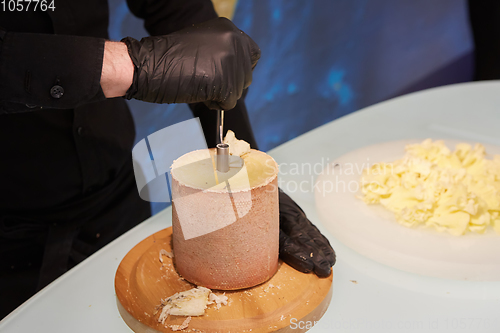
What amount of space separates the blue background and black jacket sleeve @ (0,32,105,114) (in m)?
2.28

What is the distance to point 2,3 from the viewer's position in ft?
3.56

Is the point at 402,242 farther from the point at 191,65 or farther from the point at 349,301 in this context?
the point at 191,65

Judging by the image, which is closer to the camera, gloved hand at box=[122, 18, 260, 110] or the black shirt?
gloved hand at box=[122, 18, 260, 110]

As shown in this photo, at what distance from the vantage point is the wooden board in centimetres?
73

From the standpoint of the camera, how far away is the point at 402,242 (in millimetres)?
958

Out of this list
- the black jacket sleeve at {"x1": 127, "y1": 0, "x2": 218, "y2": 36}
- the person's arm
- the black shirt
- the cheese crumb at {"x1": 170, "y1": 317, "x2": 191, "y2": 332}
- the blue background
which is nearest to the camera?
the cheese crumb at {"x1": 170, "y1": 317, "x2": 191, "y2": 332}

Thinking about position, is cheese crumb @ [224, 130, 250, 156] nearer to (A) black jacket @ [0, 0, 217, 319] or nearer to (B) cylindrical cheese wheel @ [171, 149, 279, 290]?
(B) cylindrical cheese wheel @ [171, 149, 279, 290]

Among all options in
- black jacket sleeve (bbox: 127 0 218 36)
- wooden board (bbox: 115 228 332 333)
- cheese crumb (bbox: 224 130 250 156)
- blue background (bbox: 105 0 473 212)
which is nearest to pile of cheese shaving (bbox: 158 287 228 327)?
wooden board (bbox: 115 228 332 333)

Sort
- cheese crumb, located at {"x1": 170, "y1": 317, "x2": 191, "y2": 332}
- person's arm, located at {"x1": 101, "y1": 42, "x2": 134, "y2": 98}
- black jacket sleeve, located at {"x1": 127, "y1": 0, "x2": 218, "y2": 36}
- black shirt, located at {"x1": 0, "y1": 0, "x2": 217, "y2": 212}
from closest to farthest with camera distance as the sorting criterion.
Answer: cheese crumb, located at {"x1": 170, "y1": 317, "x2": 191, "y2": 332}, person's arm, located at {"x1": 101, "y1": 42, "x2": 134, "y2": 98}, black shirt, located at {"x1": 0, "y1": 0, "x2": 217, "y2": 212}, black jacket sleeve, located at {"x1": 127, "y1": 0, "x2": 218, "y2": 36}

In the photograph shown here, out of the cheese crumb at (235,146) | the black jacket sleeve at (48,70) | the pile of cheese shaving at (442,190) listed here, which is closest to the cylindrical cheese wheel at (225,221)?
the cheese crumb at (235,146)

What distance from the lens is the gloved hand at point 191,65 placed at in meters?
0.84

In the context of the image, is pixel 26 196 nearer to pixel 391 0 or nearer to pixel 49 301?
pixel 49 301

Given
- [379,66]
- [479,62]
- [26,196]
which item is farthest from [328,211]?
[479,62]

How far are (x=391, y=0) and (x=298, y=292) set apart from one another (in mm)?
3194
